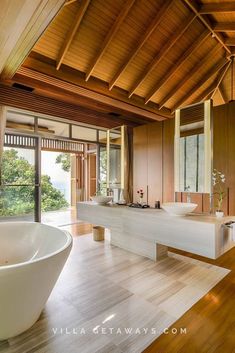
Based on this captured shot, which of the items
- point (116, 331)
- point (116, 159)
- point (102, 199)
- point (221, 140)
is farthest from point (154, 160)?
point (116, 331)

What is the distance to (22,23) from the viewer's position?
219cm

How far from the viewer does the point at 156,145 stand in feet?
16.8

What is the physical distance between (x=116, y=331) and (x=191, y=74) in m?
5.10

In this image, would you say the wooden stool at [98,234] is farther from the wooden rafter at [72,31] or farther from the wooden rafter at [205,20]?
the wooden rafter at [205,20]

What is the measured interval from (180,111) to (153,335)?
11.0 ft

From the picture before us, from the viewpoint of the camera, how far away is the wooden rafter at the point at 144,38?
3.29 meters

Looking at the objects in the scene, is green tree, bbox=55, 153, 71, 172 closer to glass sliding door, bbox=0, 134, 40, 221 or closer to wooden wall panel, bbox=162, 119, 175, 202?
glass sliding door, bbox=0, 134, 40, 221

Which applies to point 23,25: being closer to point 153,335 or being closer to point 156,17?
point 156,17

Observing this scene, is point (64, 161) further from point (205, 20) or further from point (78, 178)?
point (205, 20)

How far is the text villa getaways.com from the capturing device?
164 centimetres

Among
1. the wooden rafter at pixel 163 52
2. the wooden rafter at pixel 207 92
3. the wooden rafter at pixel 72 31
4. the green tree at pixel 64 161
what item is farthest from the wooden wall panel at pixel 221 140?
the green tree at pixel 64 161

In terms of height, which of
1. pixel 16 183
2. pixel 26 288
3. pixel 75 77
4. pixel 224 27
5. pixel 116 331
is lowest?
pixel 116 331

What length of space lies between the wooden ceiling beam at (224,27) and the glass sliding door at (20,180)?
410 centimetres

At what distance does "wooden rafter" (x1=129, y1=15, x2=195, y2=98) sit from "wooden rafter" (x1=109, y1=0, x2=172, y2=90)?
0.48 m
